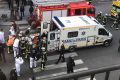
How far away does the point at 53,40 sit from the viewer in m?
18.3

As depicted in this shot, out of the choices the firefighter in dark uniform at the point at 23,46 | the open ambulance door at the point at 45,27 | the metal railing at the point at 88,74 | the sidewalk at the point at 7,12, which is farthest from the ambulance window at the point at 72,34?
the metal railing at the point at 88,74

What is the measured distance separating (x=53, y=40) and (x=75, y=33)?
1579 mm

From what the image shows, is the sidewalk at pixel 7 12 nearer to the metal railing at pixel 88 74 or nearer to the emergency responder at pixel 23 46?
the emergency responder at pixel 23 46

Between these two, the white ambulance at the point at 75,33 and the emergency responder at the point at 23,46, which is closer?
the emergency responder at the point at 23,46

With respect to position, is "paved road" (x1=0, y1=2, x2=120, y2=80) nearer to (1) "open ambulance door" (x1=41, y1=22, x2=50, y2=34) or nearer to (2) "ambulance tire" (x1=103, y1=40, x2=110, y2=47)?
(2) "ambulance tire" (x1=103, y1=40, x2=110, y2=47)

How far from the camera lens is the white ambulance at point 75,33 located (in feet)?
60.1

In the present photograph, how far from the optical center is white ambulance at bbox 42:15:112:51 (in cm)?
1831

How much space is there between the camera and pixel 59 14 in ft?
72.3

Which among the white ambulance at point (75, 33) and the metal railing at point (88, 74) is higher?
the metal railing at point (88, 74)

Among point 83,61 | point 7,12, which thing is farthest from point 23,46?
point 7,12

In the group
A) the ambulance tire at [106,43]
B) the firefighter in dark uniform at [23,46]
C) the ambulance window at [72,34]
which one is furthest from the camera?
the ambulance tire at [106,43]

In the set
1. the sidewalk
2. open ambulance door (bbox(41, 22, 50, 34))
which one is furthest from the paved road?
the sidewalk

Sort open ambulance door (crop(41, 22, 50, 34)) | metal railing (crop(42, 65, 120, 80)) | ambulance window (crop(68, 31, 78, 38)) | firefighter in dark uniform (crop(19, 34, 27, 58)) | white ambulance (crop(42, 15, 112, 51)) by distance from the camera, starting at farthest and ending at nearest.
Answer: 1. open ambulance door (crop(41, 22, 50, 34))
2. ambulance window (crop(68, 31, 78, 38))
3. white ambulance (crop(42, 15, 112, 51))
4. firefighter in dark uniform (crop(19, 34, 27, 58))
5. metal railing (crop(42, 65, 120, 80))

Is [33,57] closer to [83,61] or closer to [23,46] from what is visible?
[23,46]
